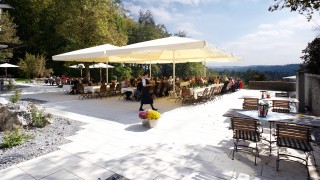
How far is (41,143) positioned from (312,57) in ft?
44.8

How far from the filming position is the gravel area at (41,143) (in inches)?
171

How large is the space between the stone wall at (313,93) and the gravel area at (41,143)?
7.76 metres

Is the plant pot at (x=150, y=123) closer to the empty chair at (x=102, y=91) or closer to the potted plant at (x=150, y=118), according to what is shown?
the potted plant at (x=150, y=118)

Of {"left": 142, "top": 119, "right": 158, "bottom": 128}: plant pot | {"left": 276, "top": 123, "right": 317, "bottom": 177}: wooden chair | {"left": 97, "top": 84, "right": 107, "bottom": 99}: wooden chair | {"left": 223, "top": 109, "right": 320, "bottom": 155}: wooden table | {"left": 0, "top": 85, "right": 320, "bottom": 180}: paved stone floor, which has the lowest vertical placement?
{"left": 0, "top": 85, "right": 320, "bottom": 180}: paved stone floor

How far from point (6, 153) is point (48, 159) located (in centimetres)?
101

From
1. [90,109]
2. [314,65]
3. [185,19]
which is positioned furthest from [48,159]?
[185,19]

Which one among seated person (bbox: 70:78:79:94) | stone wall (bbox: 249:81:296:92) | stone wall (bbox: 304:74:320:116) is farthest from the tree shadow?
stone wall (bbox: 249:81:296:92)

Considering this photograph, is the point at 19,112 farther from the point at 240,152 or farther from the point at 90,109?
the point at 240,152

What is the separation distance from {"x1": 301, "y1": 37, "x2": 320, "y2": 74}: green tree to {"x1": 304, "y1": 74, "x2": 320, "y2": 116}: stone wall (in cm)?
372

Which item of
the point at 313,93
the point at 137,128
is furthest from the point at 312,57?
the point at 137,128

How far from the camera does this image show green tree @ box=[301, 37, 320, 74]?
12.1 metres

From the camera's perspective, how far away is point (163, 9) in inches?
919

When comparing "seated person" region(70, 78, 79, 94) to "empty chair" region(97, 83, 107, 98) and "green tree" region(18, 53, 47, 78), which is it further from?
"green tree" region(18, 53, 47, 78)

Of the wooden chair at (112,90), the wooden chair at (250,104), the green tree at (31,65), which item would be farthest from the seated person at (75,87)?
the green tree at (31,65)
